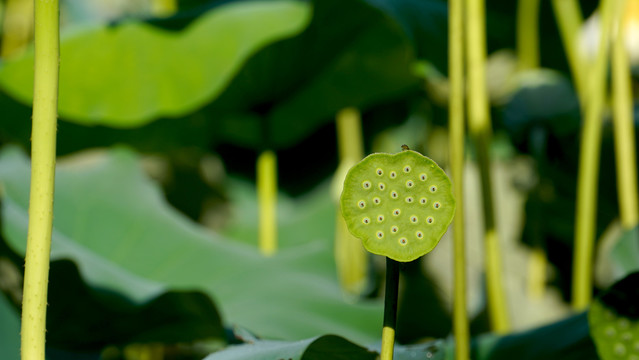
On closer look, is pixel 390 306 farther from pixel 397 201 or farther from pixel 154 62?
pixel 154 62

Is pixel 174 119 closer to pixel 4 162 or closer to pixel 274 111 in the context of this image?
pixel 274 111

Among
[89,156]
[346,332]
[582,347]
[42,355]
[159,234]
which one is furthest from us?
[89,156]

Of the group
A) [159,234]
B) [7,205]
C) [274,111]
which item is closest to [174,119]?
[274,111]

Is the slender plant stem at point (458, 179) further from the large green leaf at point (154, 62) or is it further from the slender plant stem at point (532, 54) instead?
the slender plant stem at point (532, 54)

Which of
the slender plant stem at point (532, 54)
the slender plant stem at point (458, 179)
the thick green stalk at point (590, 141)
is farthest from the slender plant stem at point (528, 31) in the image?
the slender plant stem at point (458, 179)

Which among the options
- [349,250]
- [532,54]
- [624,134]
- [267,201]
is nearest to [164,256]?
[267,201]

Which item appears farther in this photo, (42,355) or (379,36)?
(379,36)
